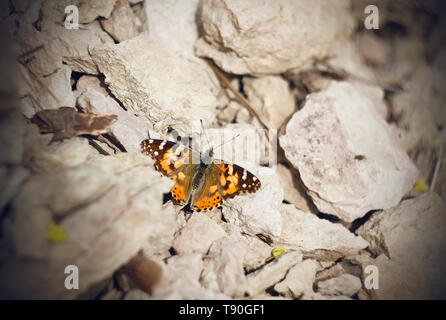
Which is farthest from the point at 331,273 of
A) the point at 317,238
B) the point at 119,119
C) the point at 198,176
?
the point at 119,119

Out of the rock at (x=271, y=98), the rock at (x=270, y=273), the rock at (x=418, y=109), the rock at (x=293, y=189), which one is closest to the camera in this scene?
the rock at (x=270, y=273)

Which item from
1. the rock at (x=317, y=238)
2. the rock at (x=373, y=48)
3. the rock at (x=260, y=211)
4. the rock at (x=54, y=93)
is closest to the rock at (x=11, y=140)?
the rock at (x=54, y=93)

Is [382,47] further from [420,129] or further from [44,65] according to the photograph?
[44,65]

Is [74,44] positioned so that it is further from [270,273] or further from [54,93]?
[270,273]

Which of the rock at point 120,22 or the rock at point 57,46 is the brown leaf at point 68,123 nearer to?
the rock at point 57,46

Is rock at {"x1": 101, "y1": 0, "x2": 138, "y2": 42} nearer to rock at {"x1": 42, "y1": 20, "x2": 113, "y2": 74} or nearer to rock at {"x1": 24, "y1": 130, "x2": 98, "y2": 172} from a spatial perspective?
rock at {"x1": 42, "y1": 20, "x2": 113, "y2": 74}

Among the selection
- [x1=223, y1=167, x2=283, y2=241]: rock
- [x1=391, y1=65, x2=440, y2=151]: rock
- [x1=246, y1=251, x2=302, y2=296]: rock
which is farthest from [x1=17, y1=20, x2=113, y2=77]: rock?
[x1=391, y1=65, x2=440, y2=151]: rock

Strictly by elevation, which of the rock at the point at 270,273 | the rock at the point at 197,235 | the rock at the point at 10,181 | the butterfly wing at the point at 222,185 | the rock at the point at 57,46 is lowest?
the rock at the point at 270,273
